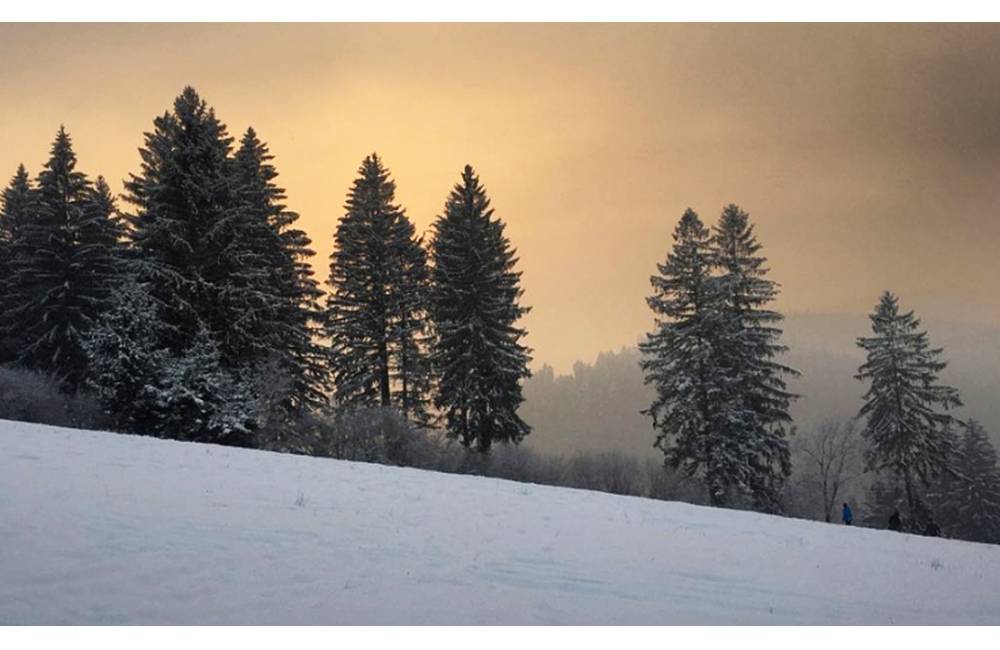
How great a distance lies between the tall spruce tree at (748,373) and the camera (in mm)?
23875

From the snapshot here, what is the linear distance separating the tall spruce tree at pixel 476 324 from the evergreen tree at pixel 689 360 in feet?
19.3

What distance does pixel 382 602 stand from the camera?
21.7ft

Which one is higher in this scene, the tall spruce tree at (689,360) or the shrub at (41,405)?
the tall spruce tree at (689,360)

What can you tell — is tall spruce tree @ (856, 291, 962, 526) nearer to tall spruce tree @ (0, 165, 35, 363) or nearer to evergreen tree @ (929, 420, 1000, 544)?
evergreen tree @ (929, 420, 1000, 544)

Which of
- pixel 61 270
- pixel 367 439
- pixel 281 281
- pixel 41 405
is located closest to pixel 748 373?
pixel 367 439

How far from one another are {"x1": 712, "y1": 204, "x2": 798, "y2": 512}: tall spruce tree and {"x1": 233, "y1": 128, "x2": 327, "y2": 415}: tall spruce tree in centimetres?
1689

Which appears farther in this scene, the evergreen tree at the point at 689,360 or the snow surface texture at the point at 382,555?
the evergreen tree at the point at 689,360

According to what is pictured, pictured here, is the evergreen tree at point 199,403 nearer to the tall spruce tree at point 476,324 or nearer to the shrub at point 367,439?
the shrub at point 367,439

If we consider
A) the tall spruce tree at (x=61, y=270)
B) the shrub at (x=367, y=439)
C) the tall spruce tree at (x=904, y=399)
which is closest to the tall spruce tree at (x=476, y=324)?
the shrub at (x=367, y=439)

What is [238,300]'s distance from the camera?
21.2m

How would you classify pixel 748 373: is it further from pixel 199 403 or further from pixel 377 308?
pixel 199 403

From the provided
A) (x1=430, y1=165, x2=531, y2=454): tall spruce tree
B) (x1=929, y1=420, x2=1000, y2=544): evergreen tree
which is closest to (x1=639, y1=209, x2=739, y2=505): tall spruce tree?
(x1=430, y1=165, x2=531, y2=454): tall spruce tree

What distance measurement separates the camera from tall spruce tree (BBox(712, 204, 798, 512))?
23.9m

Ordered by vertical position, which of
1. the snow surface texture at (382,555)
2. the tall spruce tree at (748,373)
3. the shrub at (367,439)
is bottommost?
the snow surface texture at (382,555)
